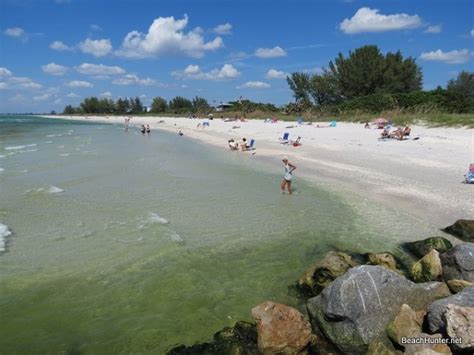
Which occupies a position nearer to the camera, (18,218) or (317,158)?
(18,218)

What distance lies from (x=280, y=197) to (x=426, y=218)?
18.3ft

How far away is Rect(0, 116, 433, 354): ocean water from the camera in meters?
7.17

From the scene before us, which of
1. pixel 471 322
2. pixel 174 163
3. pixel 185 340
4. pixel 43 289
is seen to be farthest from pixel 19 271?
pixel 174 163

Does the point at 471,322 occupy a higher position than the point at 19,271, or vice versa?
the point at 471,322

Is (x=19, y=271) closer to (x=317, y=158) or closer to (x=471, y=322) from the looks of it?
(x=471, y=322)

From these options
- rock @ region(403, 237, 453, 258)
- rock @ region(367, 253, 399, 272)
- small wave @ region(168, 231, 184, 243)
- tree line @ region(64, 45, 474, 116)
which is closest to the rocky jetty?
rock @ region(367, 253, 399, 272)

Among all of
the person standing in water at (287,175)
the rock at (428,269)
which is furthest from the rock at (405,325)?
the person standing in water at (287,175)

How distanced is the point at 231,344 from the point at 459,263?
4.68 meters

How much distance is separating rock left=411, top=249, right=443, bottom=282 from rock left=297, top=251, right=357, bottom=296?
1263 mm

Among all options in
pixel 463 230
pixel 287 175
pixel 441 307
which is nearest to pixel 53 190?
pixel 287 175

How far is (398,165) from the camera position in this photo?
67.4 feet

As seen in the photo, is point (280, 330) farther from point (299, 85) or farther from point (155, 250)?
point (299, 85)

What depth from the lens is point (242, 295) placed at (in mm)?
8148

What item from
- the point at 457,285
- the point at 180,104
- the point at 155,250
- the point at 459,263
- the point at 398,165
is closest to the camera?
the point at 457,285
